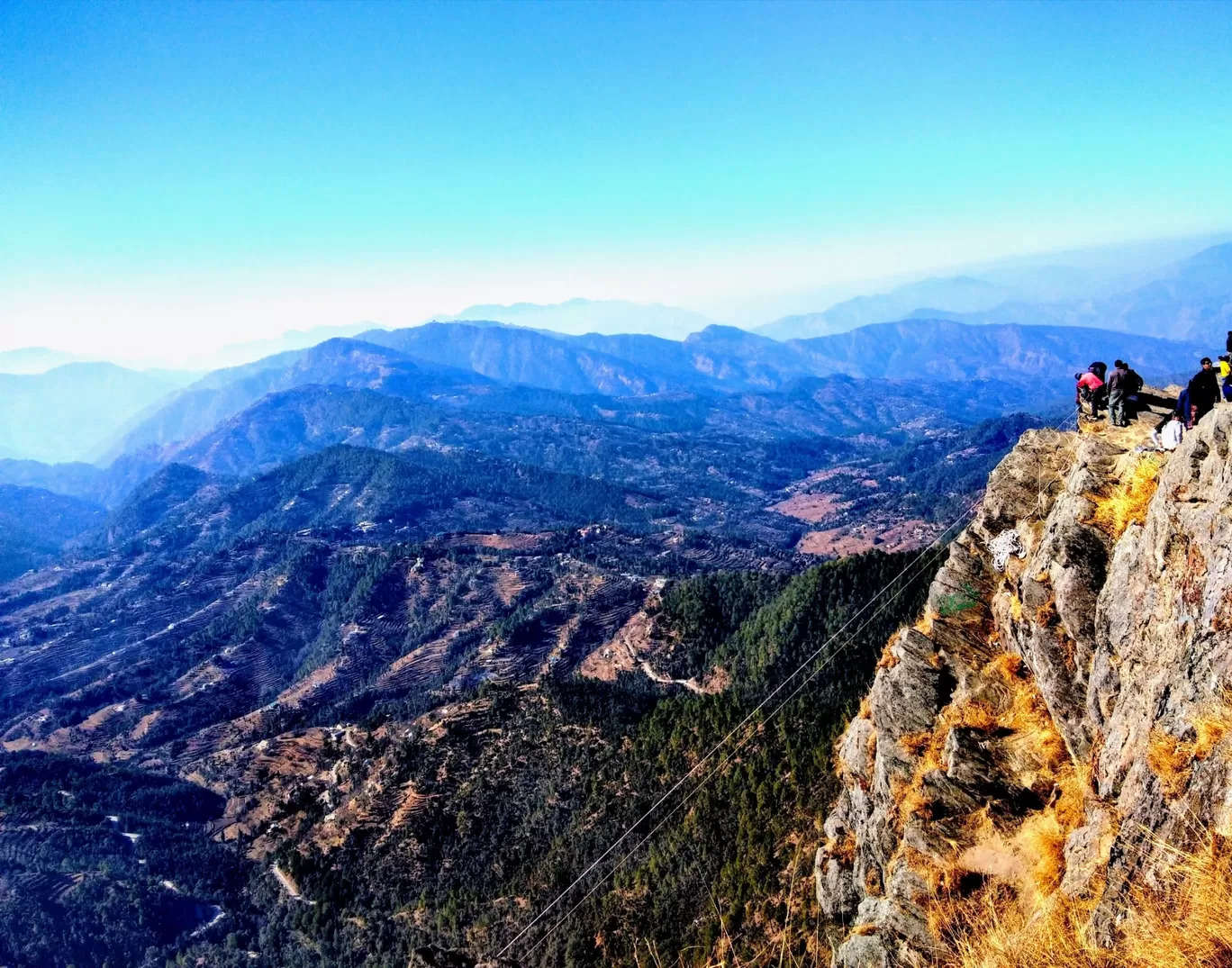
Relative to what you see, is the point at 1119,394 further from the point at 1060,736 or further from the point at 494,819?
the point at 494,819

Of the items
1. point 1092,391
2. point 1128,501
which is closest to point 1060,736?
point 1128,501

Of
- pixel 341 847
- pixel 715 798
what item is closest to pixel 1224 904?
pixel 715 798

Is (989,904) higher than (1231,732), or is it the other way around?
(1231,732)

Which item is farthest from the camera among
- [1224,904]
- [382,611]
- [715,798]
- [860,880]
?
[382,611]

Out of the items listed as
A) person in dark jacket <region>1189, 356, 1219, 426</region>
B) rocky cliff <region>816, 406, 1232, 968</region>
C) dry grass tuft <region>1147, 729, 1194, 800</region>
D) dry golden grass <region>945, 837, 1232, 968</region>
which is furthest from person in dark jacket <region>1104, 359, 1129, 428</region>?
dry golden grass <region>945, 837, 1232, 968</region>

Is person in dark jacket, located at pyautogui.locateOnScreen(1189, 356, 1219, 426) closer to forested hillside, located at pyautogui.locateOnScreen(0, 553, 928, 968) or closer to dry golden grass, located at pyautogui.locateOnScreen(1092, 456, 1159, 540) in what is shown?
dry golden grass, located at pyautogui.locateOnScreen(1092, 456, 1159, 540)

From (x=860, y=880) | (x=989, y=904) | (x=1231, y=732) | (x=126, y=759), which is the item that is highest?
(x=1231, y=732)

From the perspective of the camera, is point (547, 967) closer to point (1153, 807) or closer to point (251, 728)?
point (1153, 807)
